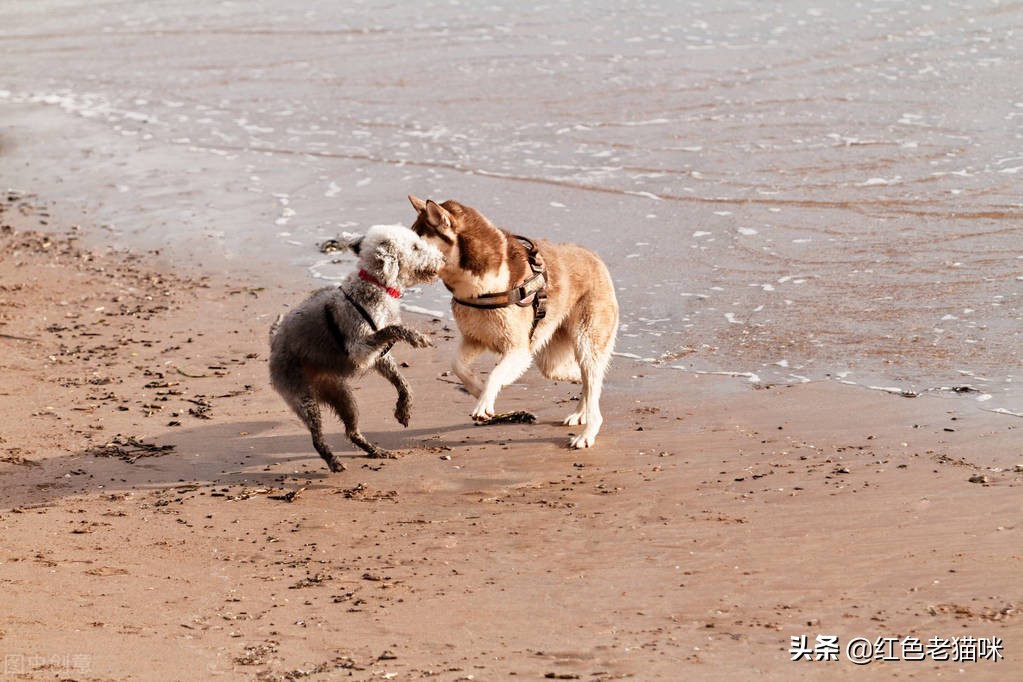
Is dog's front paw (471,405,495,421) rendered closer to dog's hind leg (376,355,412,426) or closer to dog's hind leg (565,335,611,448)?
dog's hind leg (376,355,412,426)

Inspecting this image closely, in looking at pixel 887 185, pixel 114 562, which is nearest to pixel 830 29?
pixel 887 185

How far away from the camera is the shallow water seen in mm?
10273

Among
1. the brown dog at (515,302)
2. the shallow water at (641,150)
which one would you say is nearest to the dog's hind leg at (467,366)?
the brown dog at (515,302)

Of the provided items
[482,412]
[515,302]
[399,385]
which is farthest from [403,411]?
[515,302]

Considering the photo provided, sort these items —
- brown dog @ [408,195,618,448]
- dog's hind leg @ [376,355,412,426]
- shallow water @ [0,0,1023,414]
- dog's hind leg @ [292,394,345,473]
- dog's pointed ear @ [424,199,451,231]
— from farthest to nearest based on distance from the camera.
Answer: shallow water @ [0,0,1023,414]
brown dog @ [408,195,618,448]
dog's pointed ear @ [424,199,451,231]
dog's hind leg @ [376,355,412,426]
dog's hind leg @ [292,394,345,473]

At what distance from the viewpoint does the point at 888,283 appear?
10.7m

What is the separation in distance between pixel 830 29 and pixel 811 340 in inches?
547

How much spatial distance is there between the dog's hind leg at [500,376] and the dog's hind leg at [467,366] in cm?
8

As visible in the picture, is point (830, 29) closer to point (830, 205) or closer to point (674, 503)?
point (830, 205)

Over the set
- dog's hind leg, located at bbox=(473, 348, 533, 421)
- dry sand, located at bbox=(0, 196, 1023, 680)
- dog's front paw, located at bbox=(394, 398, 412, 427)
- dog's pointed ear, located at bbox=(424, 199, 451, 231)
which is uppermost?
dog's pointed ear, located at bbox=(424, 199, 451, 231)

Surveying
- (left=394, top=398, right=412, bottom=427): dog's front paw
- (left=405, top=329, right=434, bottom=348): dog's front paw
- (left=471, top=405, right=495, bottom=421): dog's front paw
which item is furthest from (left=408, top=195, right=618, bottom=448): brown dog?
(left=405, top=329, right=434, bottom=348): dog's front paw

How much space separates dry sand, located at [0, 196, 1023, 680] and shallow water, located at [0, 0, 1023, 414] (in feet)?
4.20

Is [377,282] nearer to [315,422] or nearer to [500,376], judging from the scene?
[315,422]

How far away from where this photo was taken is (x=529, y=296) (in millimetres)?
8094
